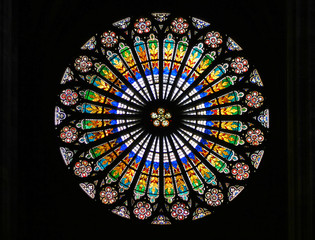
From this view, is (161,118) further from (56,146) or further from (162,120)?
(56,146)

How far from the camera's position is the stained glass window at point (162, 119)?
56.2ft

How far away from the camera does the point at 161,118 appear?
17531 mm

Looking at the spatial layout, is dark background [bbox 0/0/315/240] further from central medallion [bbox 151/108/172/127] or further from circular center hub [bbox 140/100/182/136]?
central medallion [bbox 151/108/172/127]

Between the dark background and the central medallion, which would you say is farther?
the central medallion

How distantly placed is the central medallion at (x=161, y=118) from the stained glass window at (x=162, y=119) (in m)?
0.02

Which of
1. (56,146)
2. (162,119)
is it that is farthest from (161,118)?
(56,146)

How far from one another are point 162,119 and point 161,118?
0.11 ft

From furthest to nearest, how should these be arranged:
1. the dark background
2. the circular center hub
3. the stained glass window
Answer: the circular center hub → the stained glass window → the dark background

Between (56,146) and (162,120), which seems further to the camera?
(162,120)

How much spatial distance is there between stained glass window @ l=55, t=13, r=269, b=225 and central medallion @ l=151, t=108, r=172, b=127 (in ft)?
0.07

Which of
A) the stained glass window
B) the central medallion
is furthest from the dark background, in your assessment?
the central medallion

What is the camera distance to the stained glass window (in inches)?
675
